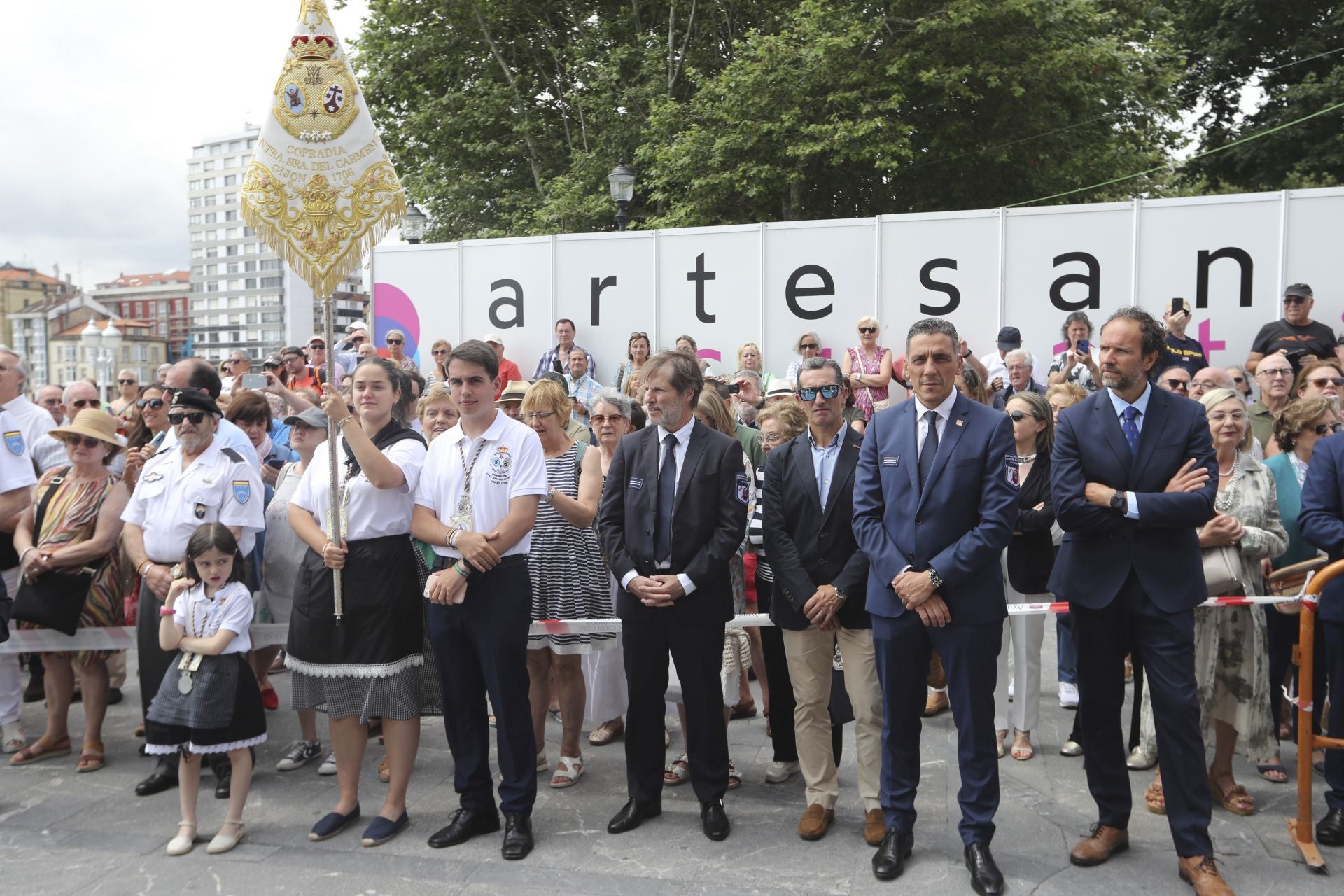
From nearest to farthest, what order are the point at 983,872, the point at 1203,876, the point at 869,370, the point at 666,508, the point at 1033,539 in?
1. the point at 1203,876
2. the point at 983,872
3. the point at 666,508
4. the point at 1033,539
5. the point at 869,370

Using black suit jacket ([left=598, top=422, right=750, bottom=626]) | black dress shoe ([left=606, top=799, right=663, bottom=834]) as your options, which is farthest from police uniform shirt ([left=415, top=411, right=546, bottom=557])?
black dress shoe ([left=606, top=799, right=663, bottom=834])

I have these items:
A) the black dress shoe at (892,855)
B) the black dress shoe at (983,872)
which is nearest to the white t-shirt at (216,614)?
the black dress shoe at (892,855)

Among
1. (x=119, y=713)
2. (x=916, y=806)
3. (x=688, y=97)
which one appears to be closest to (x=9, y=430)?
(x=119, y=713)

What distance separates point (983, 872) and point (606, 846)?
59.7 inches

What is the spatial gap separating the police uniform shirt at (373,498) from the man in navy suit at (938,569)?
193 centimetres

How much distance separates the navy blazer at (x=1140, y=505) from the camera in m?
3.97

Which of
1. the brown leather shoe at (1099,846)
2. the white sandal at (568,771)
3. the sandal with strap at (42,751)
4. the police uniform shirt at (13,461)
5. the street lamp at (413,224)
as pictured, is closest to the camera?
the brown leather shoe at (1099,846)

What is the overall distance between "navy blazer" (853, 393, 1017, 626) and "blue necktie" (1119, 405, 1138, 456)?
1.43ft

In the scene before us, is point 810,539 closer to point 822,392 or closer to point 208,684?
point 822,392

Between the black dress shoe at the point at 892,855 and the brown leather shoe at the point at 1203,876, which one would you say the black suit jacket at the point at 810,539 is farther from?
the brown leather shoe at the point at 1203,876

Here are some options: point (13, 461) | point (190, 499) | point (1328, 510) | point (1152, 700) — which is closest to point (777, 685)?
point (1152, 700)

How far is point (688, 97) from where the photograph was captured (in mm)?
21516

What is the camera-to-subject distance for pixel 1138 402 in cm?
410

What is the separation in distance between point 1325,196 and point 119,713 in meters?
10.7
